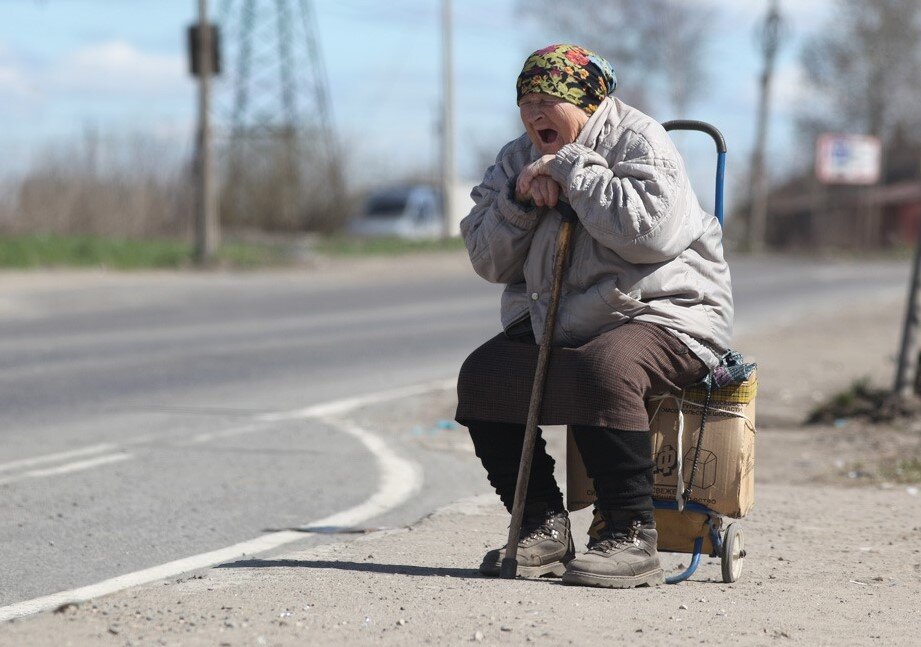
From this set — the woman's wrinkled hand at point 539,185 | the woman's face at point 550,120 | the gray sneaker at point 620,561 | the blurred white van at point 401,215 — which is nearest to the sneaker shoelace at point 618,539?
the gray sneaker at point 620,561

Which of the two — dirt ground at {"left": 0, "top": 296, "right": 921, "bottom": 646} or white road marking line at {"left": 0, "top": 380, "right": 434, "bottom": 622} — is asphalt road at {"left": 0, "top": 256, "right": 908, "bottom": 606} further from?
dirt ground at {"left": 0, "top": 296, "right": 921, "bottom": 646}

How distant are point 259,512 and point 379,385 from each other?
15.0 ft

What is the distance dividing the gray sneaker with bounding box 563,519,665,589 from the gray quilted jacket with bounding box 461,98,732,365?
0.59m

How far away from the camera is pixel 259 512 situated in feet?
19.7

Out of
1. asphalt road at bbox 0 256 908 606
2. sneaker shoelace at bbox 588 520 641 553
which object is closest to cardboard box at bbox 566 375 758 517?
sneaker shoelace at bbox 588 520 641 553

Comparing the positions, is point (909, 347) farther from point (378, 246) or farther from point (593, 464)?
point (378, 246)

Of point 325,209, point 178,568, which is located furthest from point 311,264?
point 178,568

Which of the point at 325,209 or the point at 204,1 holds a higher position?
the point at 204,1

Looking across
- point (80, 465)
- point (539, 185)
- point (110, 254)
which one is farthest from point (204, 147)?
point (539, 185)

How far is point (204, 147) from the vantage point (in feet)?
74.6

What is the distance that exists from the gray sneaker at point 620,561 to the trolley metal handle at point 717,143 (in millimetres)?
1126

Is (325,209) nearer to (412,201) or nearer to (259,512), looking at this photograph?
(412,201)

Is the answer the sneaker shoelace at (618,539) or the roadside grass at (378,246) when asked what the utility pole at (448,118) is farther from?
the sneaker shoelace at (618,539)

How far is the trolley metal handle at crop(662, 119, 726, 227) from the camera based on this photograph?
15.6 ft
